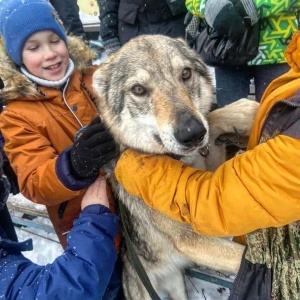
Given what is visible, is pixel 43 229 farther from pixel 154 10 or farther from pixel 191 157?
pixel 154 10

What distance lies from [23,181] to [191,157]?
77 cm

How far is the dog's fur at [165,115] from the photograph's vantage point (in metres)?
1.41

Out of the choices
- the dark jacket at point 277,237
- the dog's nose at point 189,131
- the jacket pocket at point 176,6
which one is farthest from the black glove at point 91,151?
the jacket pocket at point 176,6

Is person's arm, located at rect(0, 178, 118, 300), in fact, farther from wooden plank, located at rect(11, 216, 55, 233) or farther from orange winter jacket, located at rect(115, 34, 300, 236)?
wooden plank, located at rect(11, 216, 55, 233)

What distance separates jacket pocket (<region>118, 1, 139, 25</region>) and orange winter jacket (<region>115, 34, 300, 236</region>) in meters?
2.08

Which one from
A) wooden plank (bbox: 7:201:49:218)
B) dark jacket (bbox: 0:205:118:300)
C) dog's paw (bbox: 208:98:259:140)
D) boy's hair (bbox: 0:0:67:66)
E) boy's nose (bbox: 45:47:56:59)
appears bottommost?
wooden plank (bbox: 7:201:49:218)

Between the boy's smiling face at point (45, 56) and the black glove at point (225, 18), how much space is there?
82 centimetres

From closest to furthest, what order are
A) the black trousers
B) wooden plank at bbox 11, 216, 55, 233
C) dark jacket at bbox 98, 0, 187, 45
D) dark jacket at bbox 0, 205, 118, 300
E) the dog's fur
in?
1. dark jacket at bbox 0, 205, 118, 300
2. the dog's fur
3. the black trousers
4. wooden plank at bbox 11, 216, 55, 233
5. dark jacket at bbox 98, 0, 187, 45

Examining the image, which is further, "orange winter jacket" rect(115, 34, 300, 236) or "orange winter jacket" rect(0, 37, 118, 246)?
"orange winter jacket" rect(0, 37, 118, 246)

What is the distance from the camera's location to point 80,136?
149cm

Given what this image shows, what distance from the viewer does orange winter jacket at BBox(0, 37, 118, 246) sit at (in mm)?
1547

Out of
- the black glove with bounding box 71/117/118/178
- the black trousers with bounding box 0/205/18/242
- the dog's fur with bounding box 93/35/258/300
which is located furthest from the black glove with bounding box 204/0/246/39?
the black trousers with bounding box 0/205/18/242

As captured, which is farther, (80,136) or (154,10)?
(154,10)

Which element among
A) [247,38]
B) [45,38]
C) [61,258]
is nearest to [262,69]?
[247,38]
